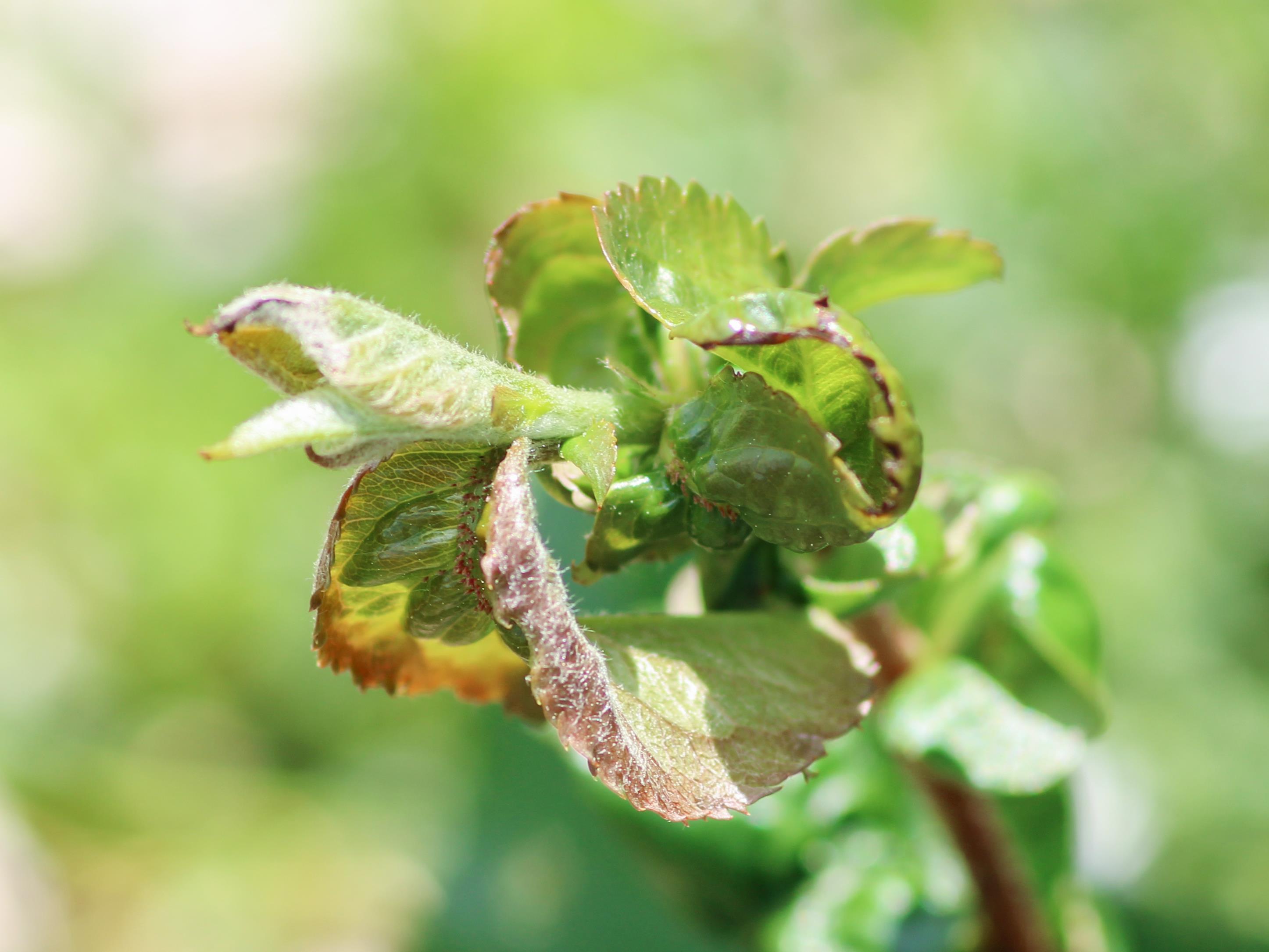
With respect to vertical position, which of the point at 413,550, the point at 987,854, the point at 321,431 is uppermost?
the point at 321,431

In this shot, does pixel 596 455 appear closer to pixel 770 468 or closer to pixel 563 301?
pixel 770 468

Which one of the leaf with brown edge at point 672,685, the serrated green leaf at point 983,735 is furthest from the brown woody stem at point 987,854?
the leaf with brown edge at point 672,685

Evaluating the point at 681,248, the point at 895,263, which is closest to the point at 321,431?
the point at 681,248

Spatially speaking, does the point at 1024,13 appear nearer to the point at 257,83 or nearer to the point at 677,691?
the point at 257,83

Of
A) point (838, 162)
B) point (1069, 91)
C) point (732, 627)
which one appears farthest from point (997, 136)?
point (732, 627)

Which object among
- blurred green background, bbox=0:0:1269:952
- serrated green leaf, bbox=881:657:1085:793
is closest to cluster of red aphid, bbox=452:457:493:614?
serrated green leaf, bbox=881:657:1085:793

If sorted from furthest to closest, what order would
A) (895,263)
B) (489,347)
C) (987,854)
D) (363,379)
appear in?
(489,347)
(987,854)
(895,263)
(363,379)
